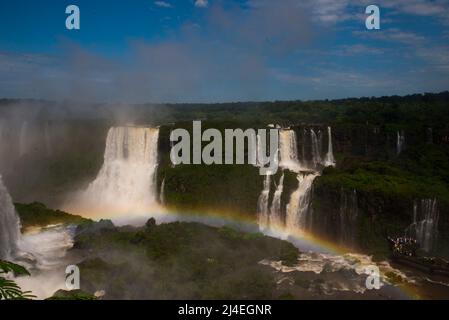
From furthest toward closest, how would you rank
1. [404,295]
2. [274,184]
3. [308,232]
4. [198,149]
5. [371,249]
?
[198,149]
[274,184]
[308,232]
[371,249]
[404,295]

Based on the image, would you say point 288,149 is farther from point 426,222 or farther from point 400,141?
point 426,222

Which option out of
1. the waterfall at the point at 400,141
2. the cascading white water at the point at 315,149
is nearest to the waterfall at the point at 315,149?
the cascading white water at the point at 315,149

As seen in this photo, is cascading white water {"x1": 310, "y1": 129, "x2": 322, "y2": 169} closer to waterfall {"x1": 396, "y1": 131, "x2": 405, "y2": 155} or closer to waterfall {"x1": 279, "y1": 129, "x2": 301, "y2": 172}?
waterfall {"x1": 279, "y1": 129, "x2": 301, "y2": 172}

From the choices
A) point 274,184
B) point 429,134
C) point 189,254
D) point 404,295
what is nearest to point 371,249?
point 404,295

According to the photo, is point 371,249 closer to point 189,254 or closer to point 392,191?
point 392,191
